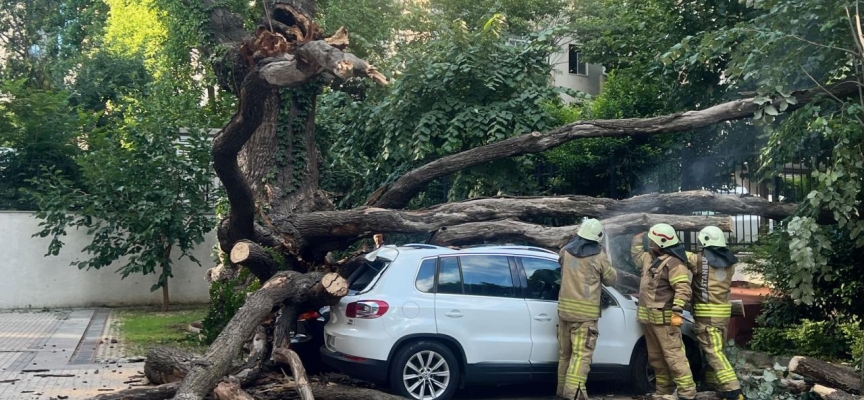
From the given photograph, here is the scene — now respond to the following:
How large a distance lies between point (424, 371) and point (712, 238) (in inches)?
125

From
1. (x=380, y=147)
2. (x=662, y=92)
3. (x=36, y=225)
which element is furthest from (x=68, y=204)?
(x=662, y=92)

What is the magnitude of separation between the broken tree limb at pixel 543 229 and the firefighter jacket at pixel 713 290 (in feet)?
3.81

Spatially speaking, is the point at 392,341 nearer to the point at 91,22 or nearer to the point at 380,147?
the point at 380,147

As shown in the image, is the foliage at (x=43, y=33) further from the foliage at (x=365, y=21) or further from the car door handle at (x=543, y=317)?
the car door handle at (x=543, y=317)

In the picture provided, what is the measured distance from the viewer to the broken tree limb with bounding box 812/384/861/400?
7102 mm

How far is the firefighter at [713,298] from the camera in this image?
8039 mm

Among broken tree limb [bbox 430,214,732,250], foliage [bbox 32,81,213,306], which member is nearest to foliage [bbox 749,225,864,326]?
broken tree limb [bbox 430,214,732,250]

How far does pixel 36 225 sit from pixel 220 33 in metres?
Result: 5.71

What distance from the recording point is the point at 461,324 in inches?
311

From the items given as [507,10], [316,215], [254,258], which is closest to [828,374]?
[316,215]

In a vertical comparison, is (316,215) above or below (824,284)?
above

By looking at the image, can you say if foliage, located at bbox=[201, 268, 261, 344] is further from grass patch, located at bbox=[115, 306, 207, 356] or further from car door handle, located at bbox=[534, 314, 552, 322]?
car door handle, located at bbox=[534, 314, 552, 322]

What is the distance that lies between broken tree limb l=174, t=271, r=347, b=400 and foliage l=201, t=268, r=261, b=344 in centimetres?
285

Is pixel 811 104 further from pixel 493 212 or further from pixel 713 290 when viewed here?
pixel 493 212
